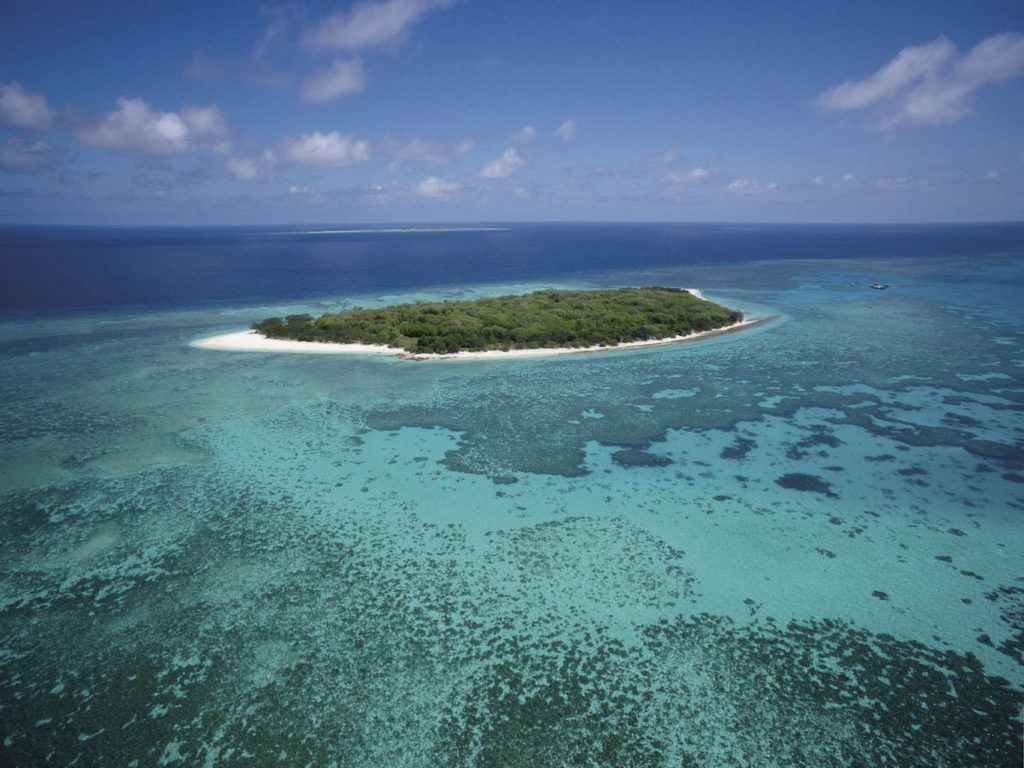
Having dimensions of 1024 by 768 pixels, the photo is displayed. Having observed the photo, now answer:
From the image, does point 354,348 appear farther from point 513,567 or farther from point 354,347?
point 513,567

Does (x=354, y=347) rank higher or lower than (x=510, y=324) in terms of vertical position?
lower

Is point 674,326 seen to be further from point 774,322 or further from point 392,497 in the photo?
point 392,497

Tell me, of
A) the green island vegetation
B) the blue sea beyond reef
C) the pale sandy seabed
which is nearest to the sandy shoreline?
the pale sandy seabed

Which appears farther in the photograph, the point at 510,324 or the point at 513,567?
the point at 510,324

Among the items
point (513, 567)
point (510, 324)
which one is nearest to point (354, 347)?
point (510, 324)

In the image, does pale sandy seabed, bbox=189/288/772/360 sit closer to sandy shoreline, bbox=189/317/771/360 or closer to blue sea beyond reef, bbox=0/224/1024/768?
sandy shoreline, bbox=189/317/771/360

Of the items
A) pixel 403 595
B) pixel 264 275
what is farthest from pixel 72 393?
pixel 264 275
